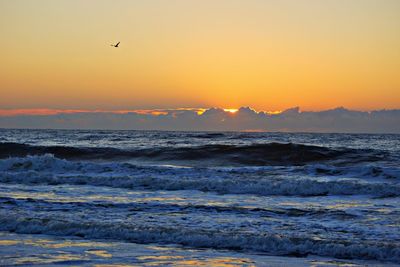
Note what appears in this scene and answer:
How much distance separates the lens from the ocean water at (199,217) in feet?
29.7

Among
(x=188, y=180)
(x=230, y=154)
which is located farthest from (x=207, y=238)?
(x=230, y=154)

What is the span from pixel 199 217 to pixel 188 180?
7.23 meters

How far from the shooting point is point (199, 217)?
40.9 feet

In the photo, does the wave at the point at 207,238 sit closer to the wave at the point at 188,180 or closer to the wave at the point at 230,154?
the wave at the point at 188,180

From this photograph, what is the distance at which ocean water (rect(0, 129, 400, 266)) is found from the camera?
29.7 feet

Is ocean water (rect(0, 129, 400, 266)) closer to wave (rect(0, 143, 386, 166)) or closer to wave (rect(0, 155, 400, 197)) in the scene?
wave (rect(0, 155, 400, 197))

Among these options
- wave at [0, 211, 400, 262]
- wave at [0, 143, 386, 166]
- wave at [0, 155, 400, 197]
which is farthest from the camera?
wave at [0, 143, 386, 166]

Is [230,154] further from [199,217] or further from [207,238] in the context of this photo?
[207,238]

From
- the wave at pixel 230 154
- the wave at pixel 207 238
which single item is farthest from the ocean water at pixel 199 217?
the wave at pixel 230 154

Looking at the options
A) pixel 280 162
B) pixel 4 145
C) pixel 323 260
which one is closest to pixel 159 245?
pixel 323 260

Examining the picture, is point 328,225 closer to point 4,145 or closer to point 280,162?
point 280,162

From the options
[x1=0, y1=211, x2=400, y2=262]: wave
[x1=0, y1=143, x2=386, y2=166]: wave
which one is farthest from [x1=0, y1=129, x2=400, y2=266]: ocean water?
[x1=0, y1=143, x2=386, y2=166]: wave

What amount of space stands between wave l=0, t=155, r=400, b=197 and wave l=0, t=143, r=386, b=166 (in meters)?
7.93

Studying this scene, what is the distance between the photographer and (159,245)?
988 centimetres
